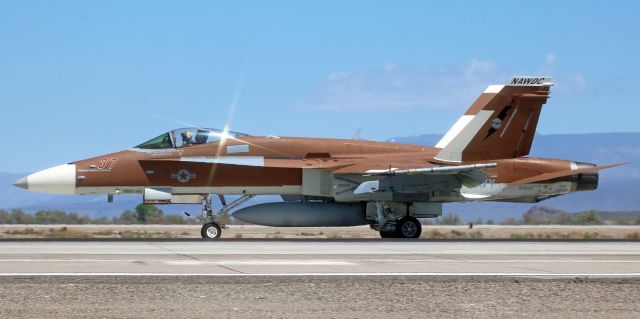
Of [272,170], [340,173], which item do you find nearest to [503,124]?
[340,173]

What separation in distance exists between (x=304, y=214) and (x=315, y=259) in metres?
10.2

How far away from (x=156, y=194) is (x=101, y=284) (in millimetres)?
14099

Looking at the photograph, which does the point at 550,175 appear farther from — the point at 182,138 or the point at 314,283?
the point at 314,283

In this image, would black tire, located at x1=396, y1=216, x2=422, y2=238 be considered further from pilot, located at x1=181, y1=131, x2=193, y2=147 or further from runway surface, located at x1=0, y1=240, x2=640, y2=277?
pilot, located at x1=181, y1=131, x2=193, y2=147

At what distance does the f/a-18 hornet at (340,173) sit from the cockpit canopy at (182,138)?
1.0 inches

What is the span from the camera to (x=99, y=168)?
2670 cm

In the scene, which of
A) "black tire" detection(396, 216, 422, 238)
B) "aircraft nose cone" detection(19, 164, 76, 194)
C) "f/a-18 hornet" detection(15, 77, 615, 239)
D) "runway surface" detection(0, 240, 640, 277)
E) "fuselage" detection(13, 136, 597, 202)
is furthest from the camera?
"black tire" detection(396, 216, 422, 238)

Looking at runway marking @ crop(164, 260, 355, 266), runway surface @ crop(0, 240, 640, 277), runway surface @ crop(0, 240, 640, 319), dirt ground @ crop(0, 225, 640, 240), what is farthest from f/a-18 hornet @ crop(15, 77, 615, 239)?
runway marking @ crop(164, 260, 355, 266)

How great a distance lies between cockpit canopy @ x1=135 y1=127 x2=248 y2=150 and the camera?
89.1ft

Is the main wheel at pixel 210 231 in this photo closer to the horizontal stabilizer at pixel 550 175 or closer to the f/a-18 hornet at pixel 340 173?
the f/a-18 hornet at pixel 340 173

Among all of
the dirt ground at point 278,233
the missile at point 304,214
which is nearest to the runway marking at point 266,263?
the missile at point 304,214

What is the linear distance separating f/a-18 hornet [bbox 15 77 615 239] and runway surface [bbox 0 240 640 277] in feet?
12.8

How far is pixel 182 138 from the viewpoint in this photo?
2725 centimetres

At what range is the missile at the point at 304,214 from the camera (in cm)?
2722
